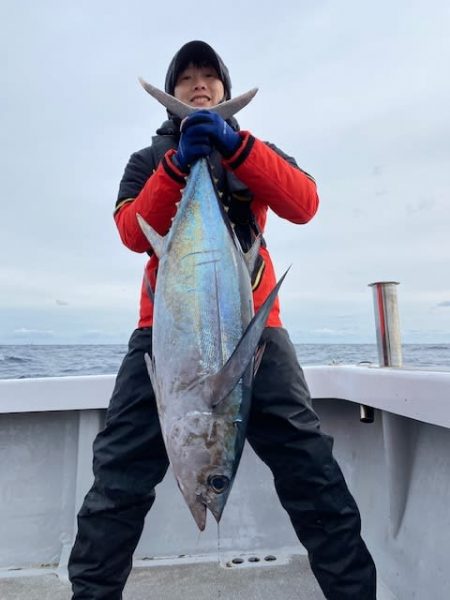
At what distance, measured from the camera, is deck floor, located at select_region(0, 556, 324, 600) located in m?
2.23

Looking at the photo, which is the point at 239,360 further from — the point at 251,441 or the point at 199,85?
the point at 199,85

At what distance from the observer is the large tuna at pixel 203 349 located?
130 cm

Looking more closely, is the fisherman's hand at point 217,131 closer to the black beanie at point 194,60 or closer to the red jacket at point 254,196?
the red jacket at point 254,196

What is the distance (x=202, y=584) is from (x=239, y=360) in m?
1.59

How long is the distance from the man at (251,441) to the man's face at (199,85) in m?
Answer: 0.53

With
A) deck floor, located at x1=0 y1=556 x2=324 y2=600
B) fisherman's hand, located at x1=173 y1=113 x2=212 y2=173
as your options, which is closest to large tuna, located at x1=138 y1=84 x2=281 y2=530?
fisherman's hand, located at x1=173 y1=113 x2=212 y2=173

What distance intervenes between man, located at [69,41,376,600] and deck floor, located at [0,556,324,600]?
0.63 m

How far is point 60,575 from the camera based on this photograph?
2445 millimetres

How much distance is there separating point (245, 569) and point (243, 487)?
40 centimetres

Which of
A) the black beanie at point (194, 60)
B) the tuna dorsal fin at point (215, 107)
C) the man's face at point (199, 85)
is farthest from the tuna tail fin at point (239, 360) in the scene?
the black beanie at point (194, 60)

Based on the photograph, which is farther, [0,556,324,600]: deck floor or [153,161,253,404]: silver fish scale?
[0,556,324,600]: deck floor

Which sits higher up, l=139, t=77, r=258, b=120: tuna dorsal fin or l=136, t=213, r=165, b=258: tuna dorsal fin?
l=139, t=77, r=258, b=120: tuna dorsal fin

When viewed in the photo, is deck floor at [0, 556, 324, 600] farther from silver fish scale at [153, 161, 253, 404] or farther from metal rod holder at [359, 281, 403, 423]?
silver fish scale at [153, 161, 253, 404]

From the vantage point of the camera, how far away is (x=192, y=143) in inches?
61.0
